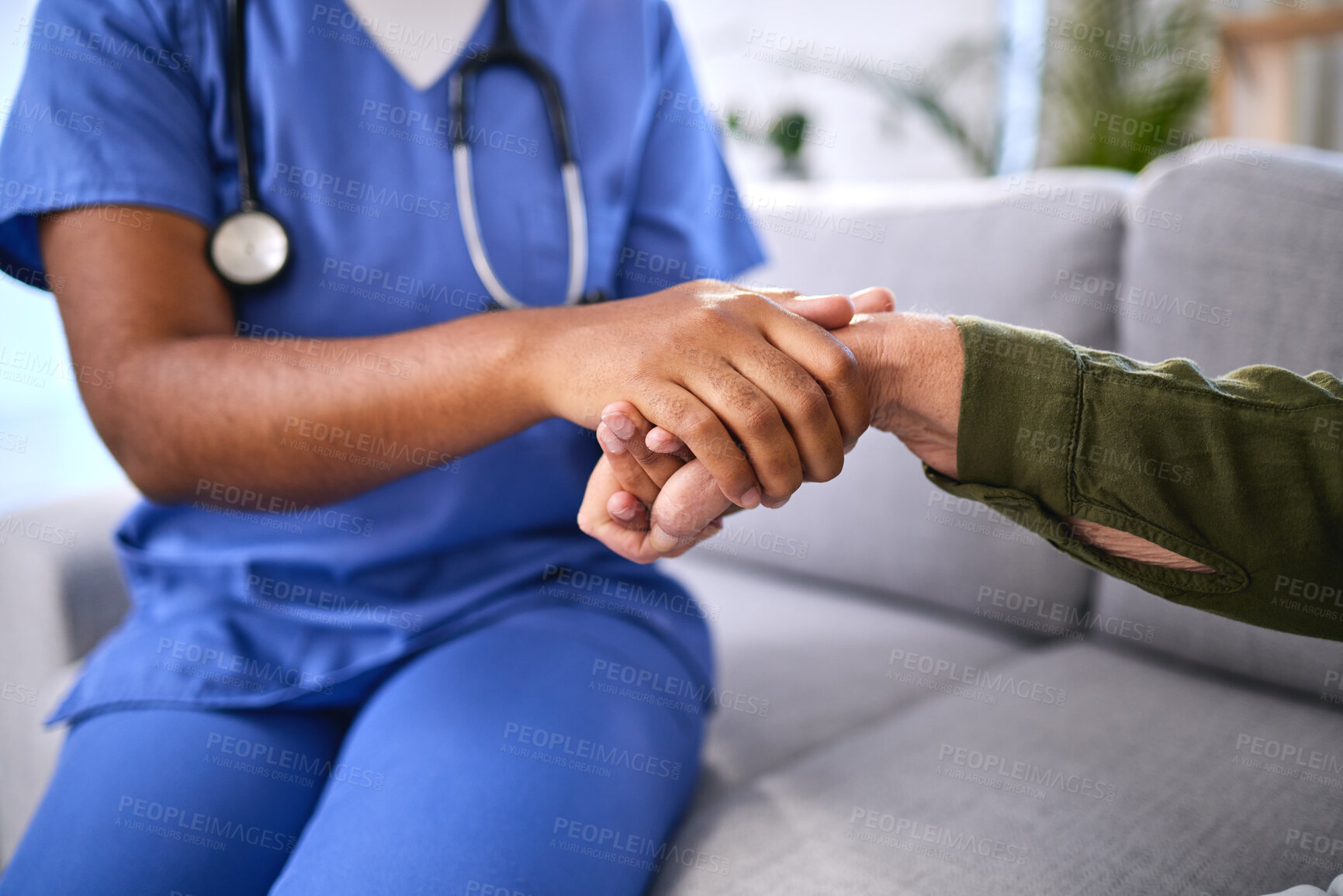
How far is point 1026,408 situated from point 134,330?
68 cm

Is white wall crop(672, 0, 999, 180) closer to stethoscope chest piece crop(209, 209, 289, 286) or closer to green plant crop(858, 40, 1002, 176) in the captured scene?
green plant crop(858, 40, 1002, 176)

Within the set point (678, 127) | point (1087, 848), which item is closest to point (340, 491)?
point (678, 127)

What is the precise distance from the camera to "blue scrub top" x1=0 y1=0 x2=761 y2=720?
733 mm

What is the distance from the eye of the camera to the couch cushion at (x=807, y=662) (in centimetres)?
93

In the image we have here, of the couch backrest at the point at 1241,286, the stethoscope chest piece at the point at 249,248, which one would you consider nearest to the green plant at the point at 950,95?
the couch backrest at the point at 1241,286

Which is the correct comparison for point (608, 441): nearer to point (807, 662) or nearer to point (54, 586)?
point (807, 662)

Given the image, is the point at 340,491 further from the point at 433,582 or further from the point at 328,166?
the point at 328,166

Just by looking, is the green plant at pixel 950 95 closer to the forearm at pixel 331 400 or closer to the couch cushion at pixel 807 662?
the couch cushion at pixel 807 662

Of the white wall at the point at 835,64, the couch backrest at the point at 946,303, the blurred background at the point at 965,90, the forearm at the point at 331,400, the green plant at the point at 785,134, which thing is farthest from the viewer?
the white wall at the point at 835,64

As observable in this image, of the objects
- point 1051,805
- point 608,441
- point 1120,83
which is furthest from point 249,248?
point 1120,83

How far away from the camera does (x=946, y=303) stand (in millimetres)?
1190

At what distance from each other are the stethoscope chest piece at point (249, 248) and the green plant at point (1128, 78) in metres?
2.36

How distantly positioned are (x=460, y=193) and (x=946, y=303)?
0.67 m

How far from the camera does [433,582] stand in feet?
2.82
